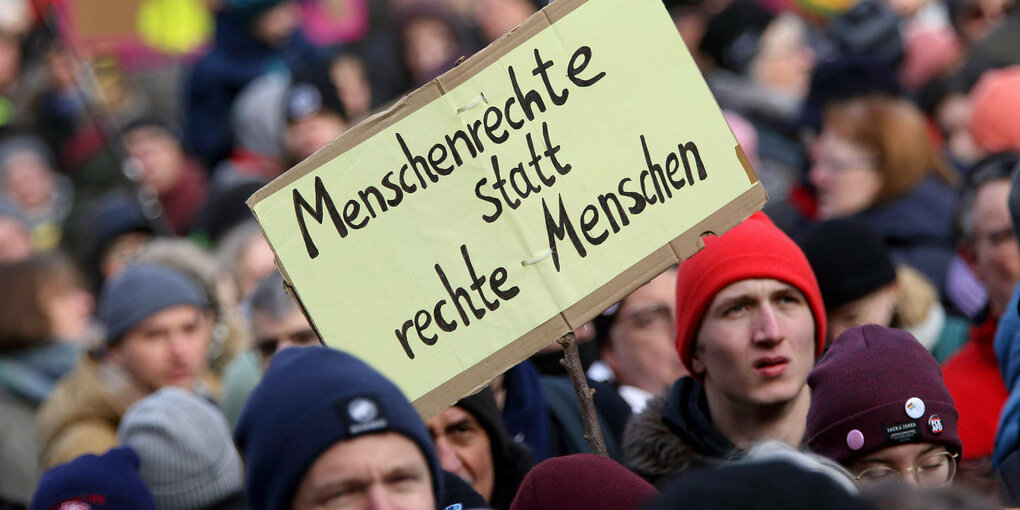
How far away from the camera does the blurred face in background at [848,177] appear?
20.4ft

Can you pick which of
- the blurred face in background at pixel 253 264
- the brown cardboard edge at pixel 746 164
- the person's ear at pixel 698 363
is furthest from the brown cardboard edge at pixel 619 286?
the blurred face in background at pixel 253 264

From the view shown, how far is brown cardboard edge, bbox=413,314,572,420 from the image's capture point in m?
3.50

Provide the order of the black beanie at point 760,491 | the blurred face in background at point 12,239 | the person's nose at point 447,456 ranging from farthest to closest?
1. the blurred face in background at point 12,239
2. the person's nose at point 447,456
3. the black beanie at point 760,491

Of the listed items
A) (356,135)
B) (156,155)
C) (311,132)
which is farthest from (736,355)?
(156,155)

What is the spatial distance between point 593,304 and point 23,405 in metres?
3.15

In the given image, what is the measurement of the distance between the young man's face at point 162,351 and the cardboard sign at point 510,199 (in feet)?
7.26

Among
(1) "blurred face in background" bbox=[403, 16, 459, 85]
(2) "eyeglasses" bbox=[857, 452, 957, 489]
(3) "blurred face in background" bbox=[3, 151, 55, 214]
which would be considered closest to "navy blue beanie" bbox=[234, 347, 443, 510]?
(2) "eyeglasses" bbox=[857, 452, 957, 489]

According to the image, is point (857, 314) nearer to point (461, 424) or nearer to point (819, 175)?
point (461, 424)

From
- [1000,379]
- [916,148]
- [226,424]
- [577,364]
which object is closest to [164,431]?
[226,424]

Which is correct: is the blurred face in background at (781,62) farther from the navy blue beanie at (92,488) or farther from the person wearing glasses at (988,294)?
the navy blue beanie at (92,488)

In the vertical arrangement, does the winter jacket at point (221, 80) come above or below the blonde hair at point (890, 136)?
above

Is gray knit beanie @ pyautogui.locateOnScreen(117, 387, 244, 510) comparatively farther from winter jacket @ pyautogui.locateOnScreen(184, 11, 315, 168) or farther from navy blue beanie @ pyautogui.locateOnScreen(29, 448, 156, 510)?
winter jacket @ pyautogui.locateOnScreen(184, 11, 315, 168)

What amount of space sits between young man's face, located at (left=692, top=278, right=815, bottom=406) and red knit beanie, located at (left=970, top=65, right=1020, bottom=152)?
239cm

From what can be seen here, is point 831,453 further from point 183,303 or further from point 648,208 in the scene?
point 183,303
